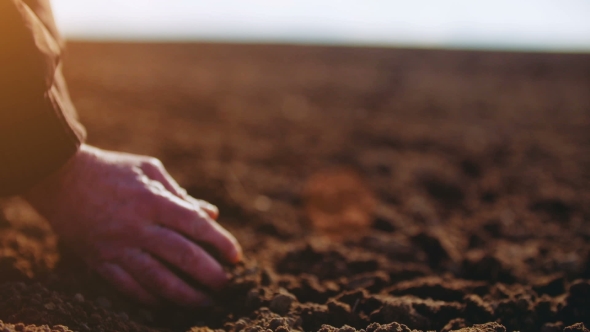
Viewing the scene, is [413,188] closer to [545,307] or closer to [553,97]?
[545,307]

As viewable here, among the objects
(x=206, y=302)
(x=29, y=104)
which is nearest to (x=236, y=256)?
(x=206, y=302)

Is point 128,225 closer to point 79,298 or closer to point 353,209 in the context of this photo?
point 79,298

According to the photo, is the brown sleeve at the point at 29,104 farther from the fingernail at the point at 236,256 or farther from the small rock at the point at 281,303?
the small rock at the point at 281,303

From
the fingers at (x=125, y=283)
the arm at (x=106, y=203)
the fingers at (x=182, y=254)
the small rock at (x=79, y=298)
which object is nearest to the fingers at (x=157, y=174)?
the arm at (x=106, y=203)

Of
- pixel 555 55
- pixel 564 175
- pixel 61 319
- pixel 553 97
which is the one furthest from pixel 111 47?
pixel 61 319

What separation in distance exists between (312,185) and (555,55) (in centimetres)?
1175

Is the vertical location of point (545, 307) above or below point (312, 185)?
below

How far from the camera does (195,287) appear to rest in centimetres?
152

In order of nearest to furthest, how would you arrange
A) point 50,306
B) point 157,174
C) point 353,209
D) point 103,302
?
point 50,306, point 103,302, point 157,174, point 353,209

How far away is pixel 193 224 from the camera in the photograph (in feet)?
4.84

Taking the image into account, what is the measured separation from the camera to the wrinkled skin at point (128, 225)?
143cm

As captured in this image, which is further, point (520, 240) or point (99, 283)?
point (520, 240)

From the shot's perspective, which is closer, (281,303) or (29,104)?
(29,104)

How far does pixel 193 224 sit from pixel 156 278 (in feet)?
0.59
